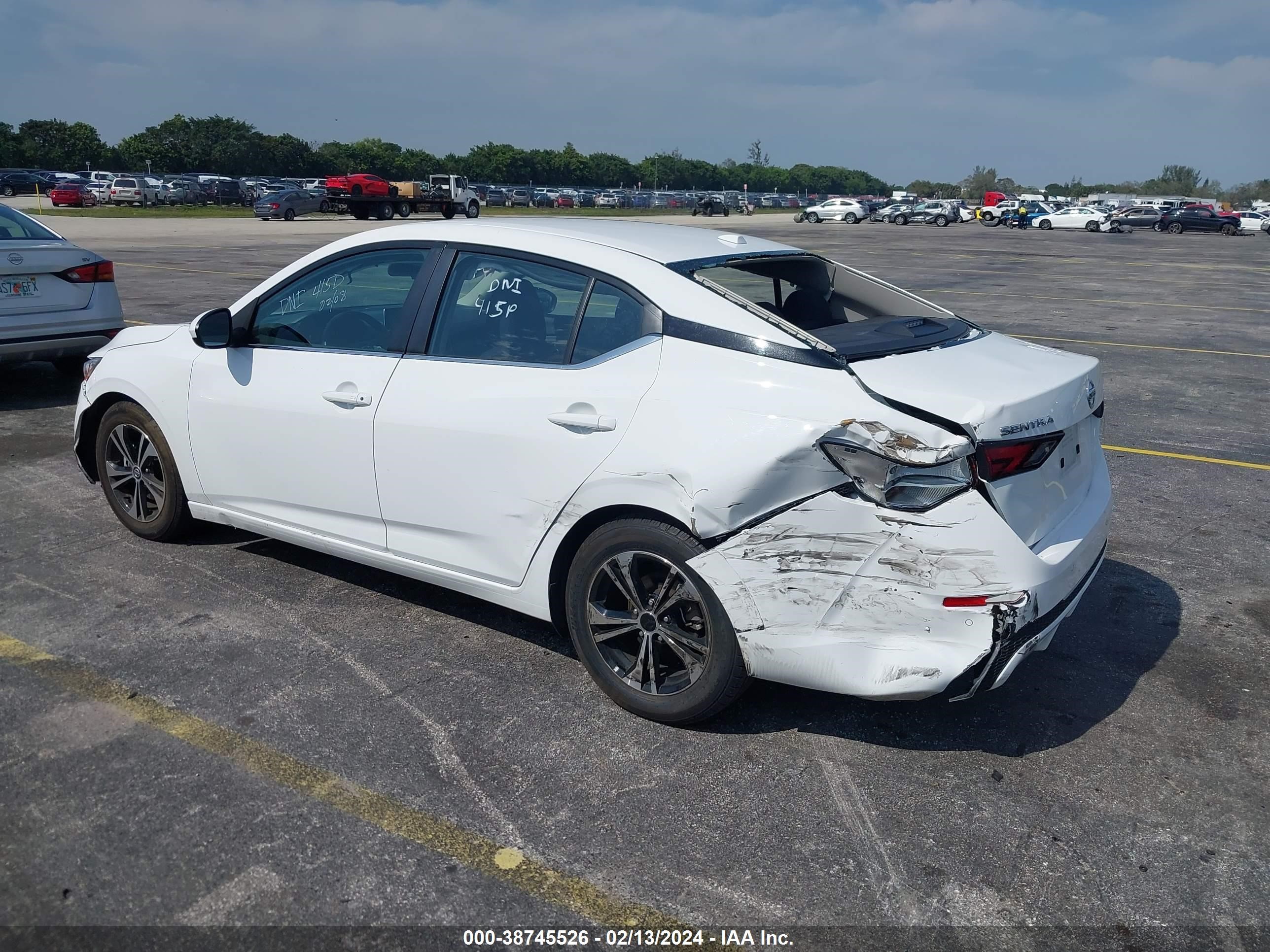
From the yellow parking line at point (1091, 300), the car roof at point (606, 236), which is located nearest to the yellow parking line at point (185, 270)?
the yellow parking line at point (1091, 300)

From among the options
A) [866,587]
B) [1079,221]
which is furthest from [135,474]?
[1079,221]

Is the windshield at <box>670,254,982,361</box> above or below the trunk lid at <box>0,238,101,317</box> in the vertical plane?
above

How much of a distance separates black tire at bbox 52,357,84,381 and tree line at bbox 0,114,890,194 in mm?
106832

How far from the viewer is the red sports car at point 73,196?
5484 centimetres

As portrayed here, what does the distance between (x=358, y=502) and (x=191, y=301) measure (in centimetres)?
1164

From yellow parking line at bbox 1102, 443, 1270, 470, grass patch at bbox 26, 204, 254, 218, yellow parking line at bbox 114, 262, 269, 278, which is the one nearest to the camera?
yellow parking line at bbox 1102, 443, 1270, 470

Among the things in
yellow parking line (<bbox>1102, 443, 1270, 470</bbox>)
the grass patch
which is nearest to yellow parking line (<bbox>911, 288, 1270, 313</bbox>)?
yellow parking line (<bbox>1102, 443, 1270, 470</bbox>)

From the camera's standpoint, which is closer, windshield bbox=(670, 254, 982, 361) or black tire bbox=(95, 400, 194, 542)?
windshield bbox=(670, 254, 982, 361)

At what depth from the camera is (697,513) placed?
10.6 feet

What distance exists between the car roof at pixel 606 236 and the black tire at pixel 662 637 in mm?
1011

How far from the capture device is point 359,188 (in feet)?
166

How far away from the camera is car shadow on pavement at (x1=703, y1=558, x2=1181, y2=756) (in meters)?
3.55

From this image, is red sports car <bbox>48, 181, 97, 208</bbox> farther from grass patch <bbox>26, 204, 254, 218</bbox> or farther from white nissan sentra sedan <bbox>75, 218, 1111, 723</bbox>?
white nissan sentra sedan <bbox>75, 218, 1111, 723</bbox>

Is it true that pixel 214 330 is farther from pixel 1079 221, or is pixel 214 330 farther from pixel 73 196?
pixel 1079 221
